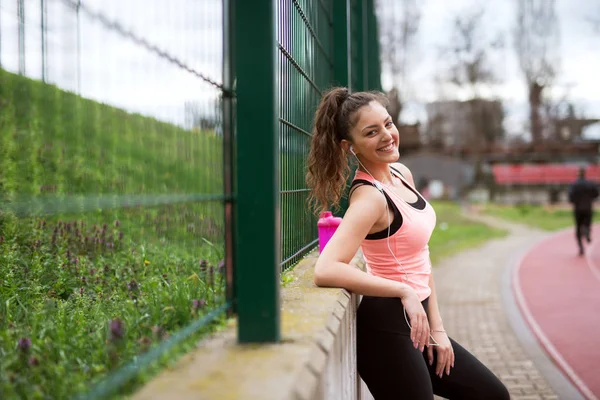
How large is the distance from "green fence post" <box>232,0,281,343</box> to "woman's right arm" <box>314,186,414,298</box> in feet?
2.04

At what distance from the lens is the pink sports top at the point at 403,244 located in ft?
9.29

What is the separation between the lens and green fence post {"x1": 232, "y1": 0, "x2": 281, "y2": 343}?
205 centimetres

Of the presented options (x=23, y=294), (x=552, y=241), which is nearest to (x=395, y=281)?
(x=23, y=294)

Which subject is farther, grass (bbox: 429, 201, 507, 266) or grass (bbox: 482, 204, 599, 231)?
grass (bbox: 482, 204, 599, 231)

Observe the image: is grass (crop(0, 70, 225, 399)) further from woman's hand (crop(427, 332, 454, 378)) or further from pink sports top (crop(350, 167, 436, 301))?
woman's hand (crop(427, 332, 454, 378))

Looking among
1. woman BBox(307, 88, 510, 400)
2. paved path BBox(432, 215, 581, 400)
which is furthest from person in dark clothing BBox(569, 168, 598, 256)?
woman BBox(307, 88, 510, 400)

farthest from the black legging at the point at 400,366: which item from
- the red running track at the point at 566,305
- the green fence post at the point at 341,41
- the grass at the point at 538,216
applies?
the grass at the point at 538,216

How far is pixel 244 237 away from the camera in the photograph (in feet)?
6.86

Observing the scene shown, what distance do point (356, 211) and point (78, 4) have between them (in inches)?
53.0

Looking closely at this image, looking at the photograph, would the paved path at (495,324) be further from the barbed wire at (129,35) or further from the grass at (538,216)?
the grass at (538,216)

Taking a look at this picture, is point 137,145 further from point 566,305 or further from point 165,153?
point 566,305

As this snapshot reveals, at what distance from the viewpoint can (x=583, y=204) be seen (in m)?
16.3

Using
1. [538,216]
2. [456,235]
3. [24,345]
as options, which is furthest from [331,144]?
[538,216]

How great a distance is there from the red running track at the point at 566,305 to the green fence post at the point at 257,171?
14.6ft
